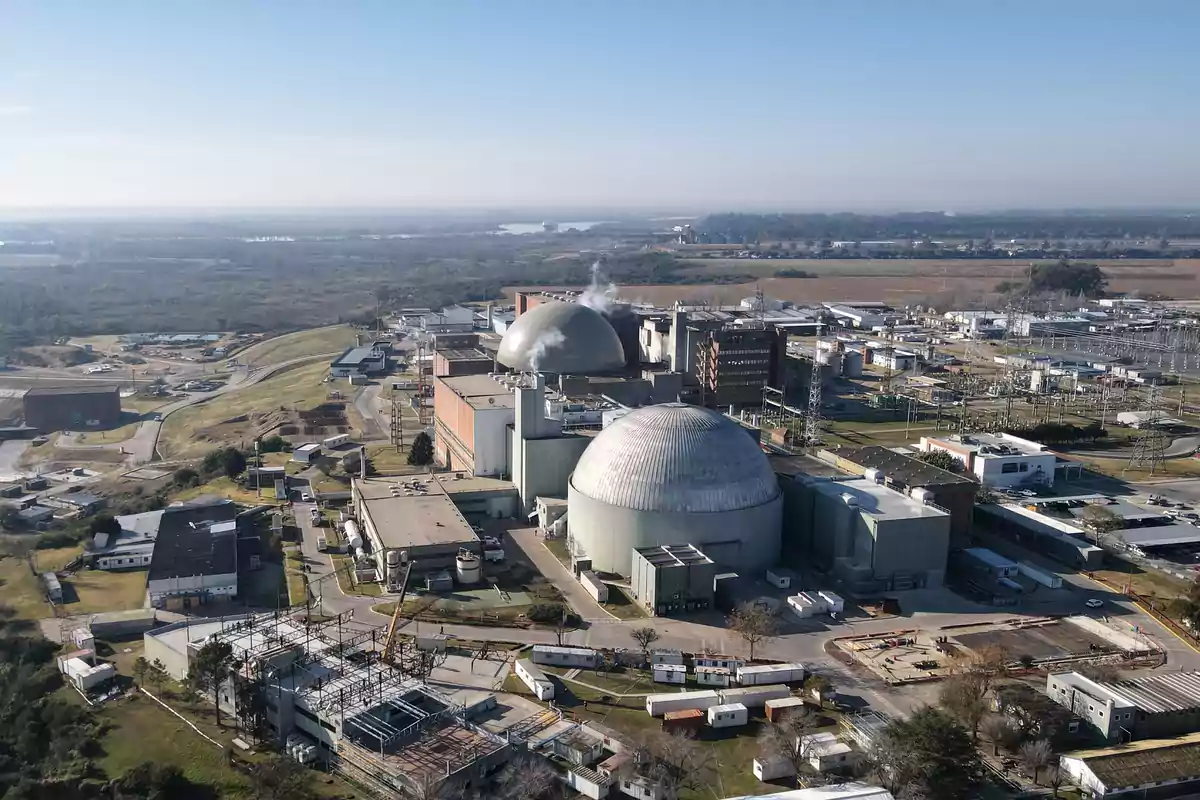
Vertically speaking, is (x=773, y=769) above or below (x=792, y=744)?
below

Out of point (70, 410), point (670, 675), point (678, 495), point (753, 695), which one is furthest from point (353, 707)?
point (70, 410)

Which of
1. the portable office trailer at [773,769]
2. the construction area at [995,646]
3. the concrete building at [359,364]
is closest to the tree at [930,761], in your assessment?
the portable office trailer at [773,769]

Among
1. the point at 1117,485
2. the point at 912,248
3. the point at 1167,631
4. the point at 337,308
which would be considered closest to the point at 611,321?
the point at 1117,485

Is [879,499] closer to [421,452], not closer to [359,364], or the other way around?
[421,452]

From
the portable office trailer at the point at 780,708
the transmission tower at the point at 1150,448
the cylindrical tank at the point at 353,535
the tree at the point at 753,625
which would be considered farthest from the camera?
the transmission tower at the point at 1150,448

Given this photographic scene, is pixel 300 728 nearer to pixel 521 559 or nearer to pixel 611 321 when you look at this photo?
pixel 521 559

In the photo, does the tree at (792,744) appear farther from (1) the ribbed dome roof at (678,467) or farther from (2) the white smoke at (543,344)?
(2) the white smoke at (543,344)
